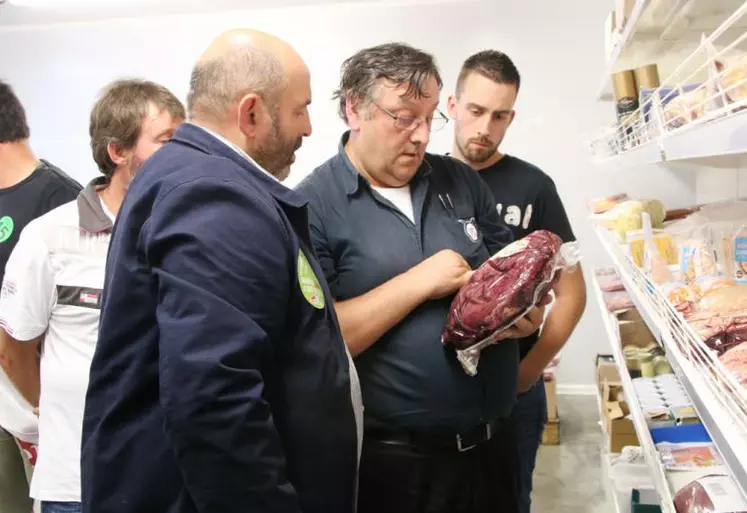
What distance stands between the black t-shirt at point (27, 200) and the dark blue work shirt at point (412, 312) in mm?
1139

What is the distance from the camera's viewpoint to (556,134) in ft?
15.3

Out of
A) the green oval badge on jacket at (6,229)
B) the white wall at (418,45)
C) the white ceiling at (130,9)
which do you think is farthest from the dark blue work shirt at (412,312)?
the white ceiling at (130,9)

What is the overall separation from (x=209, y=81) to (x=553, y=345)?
1.40m

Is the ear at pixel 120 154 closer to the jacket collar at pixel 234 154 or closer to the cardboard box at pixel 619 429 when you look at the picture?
the jacket collar at pixel 234 154

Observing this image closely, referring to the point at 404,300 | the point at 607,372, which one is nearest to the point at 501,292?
the point at 404,300

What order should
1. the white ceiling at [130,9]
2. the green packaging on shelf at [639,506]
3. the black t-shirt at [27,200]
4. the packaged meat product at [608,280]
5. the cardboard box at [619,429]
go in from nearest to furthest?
the green packaging on shelf at [639,506]
the black t-shirt at [27,200]
the cardboard box at [619,429]
the packaged meat product at [608,280]
the white ceiling at [130,9]

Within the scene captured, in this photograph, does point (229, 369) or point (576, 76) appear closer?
point (229, 369)

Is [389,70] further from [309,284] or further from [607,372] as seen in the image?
[607,372]

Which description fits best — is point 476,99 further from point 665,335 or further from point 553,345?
point 665,335

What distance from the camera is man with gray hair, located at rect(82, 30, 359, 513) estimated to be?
1036 mm

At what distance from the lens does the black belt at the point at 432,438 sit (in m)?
1.68

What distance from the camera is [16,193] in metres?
2.38

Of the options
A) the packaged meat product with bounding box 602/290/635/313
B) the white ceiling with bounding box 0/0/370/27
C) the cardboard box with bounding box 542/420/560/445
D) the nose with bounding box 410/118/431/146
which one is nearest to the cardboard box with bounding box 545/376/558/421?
the cardboard box with bounding box 542/420/560/445

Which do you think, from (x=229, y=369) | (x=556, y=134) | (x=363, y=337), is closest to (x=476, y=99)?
(x=363, y=337)
